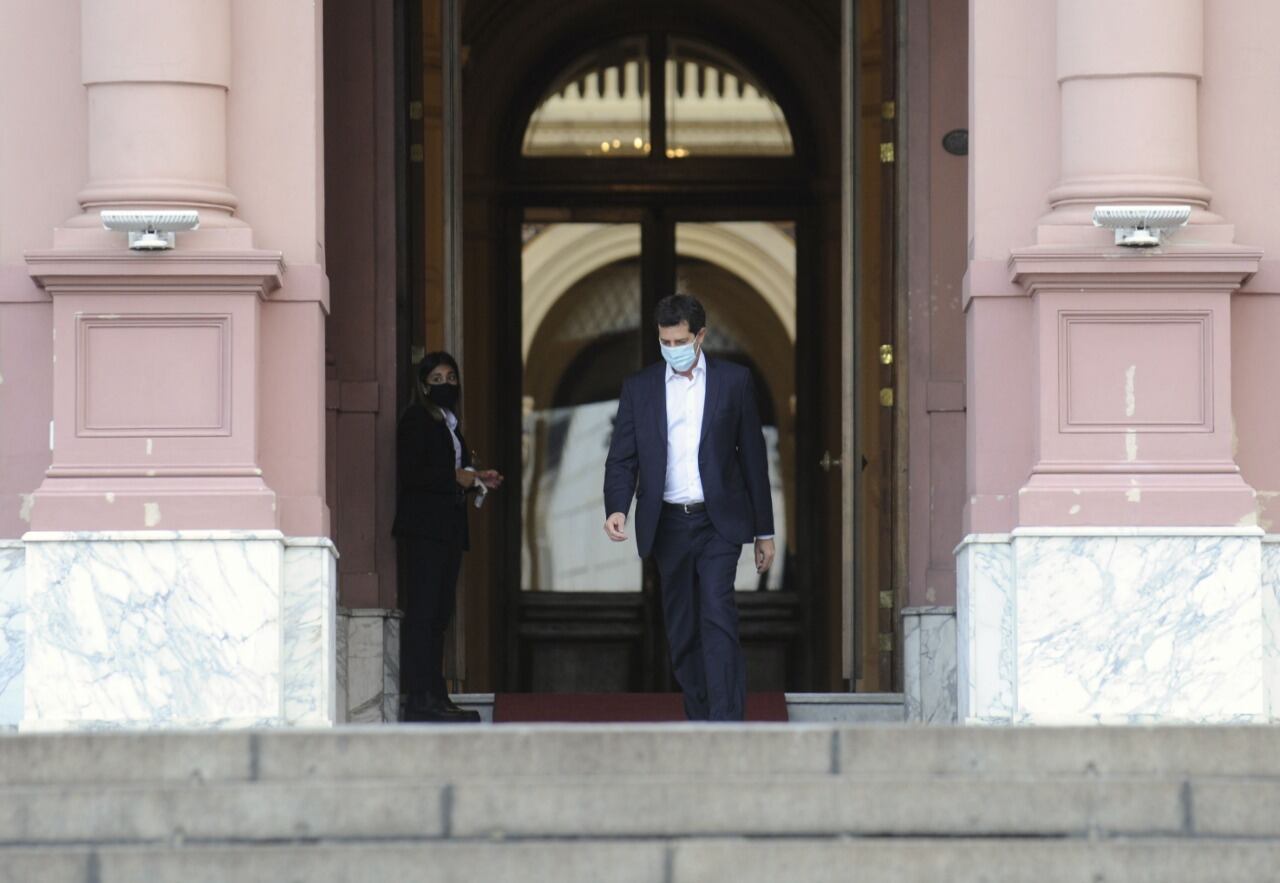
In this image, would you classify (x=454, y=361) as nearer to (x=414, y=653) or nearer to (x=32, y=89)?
(x=414, y=653)

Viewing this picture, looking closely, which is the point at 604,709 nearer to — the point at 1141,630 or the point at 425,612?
the point at 425,612

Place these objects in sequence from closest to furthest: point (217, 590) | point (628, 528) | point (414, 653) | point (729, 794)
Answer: point (729, 794) < point (217, 590) < point (414, 653) < point (628, 528)

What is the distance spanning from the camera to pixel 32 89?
431 inches

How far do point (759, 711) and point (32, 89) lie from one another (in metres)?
4.25

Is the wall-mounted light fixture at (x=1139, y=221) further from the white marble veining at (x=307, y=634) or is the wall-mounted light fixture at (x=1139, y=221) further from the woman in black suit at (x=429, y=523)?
the woman in black suit at (x=429, y=523)

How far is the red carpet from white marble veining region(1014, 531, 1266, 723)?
96.4 inches

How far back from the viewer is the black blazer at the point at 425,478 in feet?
41.5

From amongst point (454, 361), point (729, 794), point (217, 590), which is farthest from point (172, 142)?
point (729, 794)

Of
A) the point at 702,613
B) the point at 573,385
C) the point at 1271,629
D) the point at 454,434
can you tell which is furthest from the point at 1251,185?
the point at 573,385

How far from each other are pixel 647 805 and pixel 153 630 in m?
2.82

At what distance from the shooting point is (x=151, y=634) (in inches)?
404

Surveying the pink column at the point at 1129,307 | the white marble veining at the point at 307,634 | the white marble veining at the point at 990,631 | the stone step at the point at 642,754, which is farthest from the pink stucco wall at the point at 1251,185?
the white marble veining at the point at 307,634

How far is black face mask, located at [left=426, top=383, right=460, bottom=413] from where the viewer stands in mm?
12844

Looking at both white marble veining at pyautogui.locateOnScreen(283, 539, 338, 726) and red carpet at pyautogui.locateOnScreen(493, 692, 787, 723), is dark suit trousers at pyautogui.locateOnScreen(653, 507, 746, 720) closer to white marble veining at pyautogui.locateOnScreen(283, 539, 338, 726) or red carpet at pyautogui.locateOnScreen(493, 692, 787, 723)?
white marble veining at pyautogui.locateOnScreen(283, 539, 338, 726)
